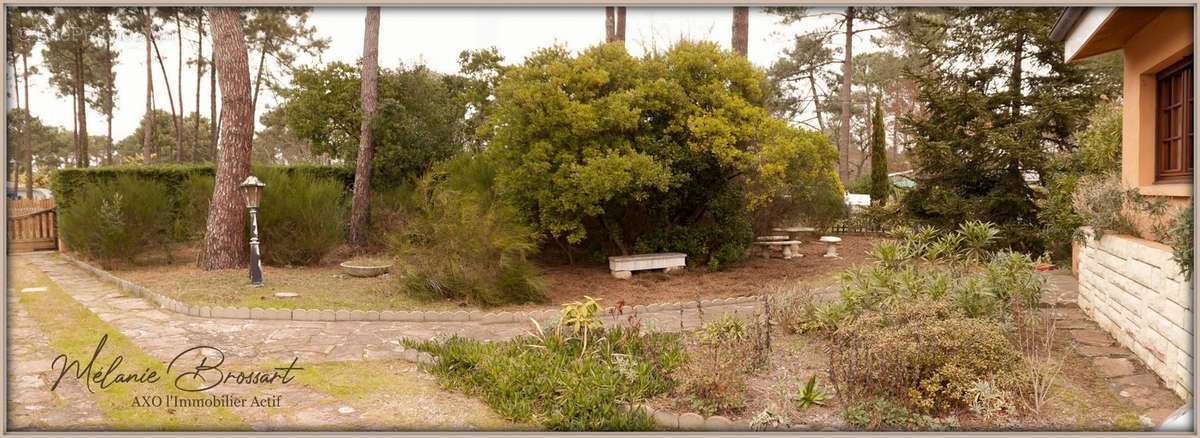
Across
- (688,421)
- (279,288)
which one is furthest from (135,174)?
(688,421)

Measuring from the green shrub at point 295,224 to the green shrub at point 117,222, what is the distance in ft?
6.21

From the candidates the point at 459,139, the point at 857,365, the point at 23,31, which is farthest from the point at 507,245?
the point at 23,31

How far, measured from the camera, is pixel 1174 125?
5859 mm

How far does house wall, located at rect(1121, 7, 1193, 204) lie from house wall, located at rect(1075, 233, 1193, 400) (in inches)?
23.7

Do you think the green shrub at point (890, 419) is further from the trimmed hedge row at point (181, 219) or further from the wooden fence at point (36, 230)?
the wooden fence at point (36, 230)

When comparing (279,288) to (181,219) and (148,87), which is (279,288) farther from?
(148,87)

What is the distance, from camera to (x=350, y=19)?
13.6 meters

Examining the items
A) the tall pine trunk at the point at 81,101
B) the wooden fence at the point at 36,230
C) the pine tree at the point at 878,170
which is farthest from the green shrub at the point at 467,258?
the tall pine trunk at the point at 81,101

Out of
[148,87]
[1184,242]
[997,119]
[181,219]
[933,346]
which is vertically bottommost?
[933,346]

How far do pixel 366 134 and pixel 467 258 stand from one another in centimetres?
597

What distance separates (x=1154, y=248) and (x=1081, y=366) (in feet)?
3.02

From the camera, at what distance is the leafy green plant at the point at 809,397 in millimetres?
4195

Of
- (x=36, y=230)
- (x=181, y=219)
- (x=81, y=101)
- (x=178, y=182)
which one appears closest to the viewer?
(x=181, y=219)

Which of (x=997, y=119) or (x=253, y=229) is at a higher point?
(x=997, y=119)
